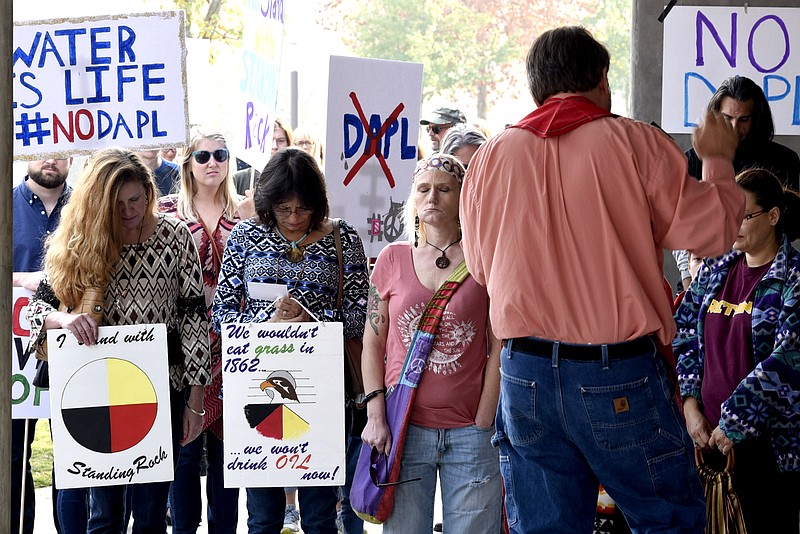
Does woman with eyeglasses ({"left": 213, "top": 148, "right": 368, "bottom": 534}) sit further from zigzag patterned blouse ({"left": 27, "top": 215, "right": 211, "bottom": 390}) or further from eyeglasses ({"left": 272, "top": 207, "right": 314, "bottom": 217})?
zigzag patterned blouse ({"left": 27, "top": 215, "right": 211, "bottom": 390})

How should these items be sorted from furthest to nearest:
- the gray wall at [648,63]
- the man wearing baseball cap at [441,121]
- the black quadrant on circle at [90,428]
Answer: the man wearing baseball cap at [441,121], the gray wall at [648,63], the black quadrant on circle at [90,428]

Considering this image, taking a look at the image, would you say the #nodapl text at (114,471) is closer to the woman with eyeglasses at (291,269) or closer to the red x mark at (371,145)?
the woman with eyeglasses at (291,269)

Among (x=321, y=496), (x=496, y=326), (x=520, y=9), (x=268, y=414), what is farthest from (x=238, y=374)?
(x=520, y=9)

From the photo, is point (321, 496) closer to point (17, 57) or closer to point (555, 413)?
point (555, 413)

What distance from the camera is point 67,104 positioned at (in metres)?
5.30

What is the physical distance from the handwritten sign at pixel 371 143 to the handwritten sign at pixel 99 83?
814 mm

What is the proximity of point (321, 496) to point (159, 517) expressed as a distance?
66cm

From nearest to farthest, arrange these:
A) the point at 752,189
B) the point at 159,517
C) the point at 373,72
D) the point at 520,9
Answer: the point at 752,189
the point at 159,517
the point at 373,72
the point at 520,9

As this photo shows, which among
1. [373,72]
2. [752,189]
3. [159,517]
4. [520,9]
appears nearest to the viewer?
[752,189]

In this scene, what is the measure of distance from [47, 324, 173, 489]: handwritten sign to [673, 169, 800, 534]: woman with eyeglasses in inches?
80.4

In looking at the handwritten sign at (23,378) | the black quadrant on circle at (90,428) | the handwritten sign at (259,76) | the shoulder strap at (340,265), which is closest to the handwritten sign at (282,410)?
the shoulder strap at (340,265)

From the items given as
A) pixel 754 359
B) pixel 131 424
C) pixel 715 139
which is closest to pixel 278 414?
pixel 131 424

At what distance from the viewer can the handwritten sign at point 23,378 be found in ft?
17.2

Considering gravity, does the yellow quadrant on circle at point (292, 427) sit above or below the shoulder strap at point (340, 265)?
below
